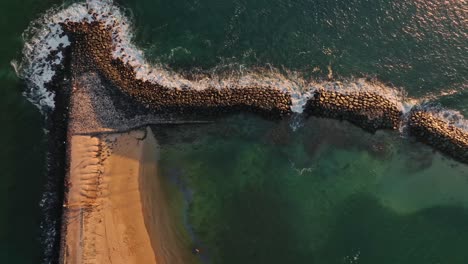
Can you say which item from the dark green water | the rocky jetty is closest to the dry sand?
the dark green water

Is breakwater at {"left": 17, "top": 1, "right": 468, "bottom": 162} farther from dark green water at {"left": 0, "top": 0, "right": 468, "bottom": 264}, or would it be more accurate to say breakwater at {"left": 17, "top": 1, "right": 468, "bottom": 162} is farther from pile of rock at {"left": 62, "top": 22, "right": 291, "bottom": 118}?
dark green water at {"left": 0, "top": 0, "right": 468, "bottom": 264}

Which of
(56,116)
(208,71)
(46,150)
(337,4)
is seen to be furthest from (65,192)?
(337,4)

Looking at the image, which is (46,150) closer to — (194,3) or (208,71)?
(208,71)

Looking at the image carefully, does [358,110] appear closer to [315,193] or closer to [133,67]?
[315,193]

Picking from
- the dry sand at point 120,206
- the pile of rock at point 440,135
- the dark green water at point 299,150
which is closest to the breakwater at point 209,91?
the pile of rock at point 440,135

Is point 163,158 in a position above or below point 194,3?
below

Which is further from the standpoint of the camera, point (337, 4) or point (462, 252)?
point (337, 4)

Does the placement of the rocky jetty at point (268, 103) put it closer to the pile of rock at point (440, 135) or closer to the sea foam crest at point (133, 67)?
the pile of rock at point (440, 135)

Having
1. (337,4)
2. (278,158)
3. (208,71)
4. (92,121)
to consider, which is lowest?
(278,158)
